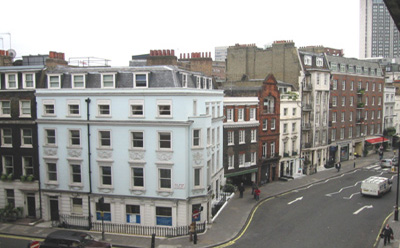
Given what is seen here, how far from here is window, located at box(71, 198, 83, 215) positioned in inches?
1222

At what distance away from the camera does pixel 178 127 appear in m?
28.5

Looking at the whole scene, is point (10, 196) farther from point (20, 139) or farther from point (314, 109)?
point (314, 109)

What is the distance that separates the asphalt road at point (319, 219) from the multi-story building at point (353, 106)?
1972 cm

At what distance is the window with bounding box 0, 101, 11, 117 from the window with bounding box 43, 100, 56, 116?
3.56 m

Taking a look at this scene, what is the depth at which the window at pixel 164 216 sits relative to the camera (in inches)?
1145

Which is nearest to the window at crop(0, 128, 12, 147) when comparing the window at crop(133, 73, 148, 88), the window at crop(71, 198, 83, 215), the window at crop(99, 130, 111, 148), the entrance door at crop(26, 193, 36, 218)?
the entrance door at crop(26, 193, 36, 218)

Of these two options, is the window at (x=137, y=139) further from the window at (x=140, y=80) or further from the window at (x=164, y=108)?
the window at (x=140, y=80)

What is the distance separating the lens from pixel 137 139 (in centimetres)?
2952

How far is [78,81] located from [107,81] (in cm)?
265

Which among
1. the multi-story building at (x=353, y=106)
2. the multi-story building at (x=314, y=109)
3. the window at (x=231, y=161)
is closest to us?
the window at (x=231, y=161)

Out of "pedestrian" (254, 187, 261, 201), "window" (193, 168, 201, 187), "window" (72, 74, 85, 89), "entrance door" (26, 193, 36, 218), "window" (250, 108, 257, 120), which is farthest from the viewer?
"window" (250, 108, 257, 120)

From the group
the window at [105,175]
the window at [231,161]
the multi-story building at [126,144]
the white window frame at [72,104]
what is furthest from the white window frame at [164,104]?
the window at [231,161]

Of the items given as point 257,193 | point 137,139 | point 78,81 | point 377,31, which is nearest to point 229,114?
point 257,193

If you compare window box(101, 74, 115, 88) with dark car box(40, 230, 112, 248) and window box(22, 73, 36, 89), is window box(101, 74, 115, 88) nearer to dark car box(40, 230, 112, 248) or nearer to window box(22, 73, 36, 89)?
window box(22, 73, 36, 89)
